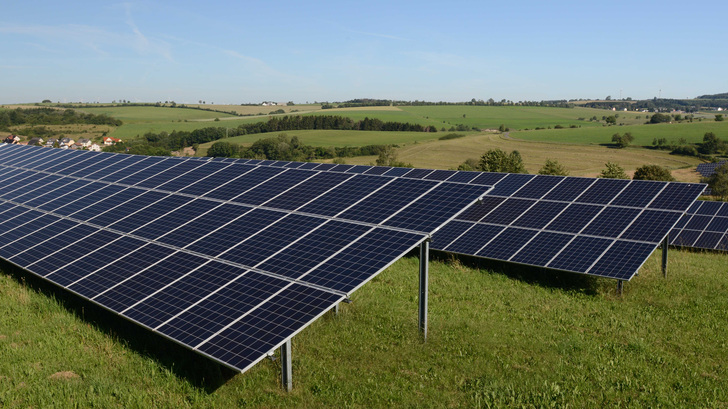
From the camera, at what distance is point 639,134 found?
14225 centimetres

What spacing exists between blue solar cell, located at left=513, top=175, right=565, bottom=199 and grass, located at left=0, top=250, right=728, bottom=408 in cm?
809

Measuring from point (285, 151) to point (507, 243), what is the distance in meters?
93.5

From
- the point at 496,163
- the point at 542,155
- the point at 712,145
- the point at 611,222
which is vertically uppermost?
the point at 611,222

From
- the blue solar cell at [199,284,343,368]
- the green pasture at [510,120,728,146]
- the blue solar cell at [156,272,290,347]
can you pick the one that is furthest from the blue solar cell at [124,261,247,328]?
the green pasture at [510,120,728,146]

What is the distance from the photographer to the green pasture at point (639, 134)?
131m

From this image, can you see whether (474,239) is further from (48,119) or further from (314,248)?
(48,119)

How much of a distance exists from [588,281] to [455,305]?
249 inches

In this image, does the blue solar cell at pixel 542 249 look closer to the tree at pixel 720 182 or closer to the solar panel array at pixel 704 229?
the solar panel array at pixel 704 229

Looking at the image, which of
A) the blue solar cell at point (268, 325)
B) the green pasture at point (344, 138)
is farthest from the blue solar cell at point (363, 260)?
the green pasture at point (344, 138)

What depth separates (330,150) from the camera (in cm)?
11800

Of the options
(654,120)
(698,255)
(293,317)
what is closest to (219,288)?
(293,317)

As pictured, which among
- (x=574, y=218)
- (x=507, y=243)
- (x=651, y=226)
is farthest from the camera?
(x=574, y=218)

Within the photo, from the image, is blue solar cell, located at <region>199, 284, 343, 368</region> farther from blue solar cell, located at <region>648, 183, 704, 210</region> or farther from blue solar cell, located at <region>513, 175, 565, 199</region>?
blue solar cell, located at <region>648, 183, 704, 210</region>

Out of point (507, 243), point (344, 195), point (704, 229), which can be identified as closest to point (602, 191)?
point (507, 243)
